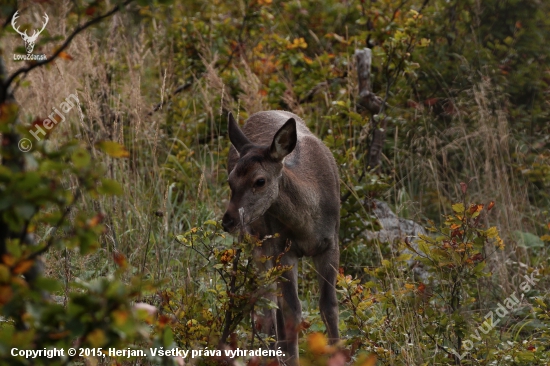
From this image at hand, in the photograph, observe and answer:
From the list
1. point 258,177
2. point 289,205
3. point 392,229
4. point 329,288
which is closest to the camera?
point 258,177

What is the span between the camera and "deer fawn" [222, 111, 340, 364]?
17.2 feet

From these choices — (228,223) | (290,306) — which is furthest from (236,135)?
(290,306)

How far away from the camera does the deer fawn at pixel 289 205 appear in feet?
17.2

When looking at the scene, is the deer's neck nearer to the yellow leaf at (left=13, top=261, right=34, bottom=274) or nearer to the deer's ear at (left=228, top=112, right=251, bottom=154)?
the deer's ear at (left=228, top=112, right=251, bottom=154)

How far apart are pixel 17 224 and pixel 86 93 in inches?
164

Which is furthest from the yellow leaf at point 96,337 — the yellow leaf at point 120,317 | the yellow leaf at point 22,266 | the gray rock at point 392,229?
the gray rock at point 392,229

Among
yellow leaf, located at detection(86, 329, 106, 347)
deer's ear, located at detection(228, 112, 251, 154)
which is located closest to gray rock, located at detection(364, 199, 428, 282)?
deer's ear, located at detection(228, 112, 251, 154)

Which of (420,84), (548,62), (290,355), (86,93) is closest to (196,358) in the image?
(290,355)

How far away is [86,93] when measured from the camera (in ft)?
20.7

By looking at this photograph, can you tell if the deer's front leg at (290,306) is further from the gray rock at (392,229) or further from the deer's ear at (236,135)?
the gray rock at (392,229)

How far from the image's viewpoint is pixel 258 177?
5219 millimetres

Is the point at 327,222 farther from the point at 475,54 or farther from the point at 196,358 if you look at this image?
the point at 475,54

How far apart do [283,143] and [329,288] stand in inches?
45.8

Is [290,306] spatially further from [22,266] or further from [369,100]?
[22,266]
